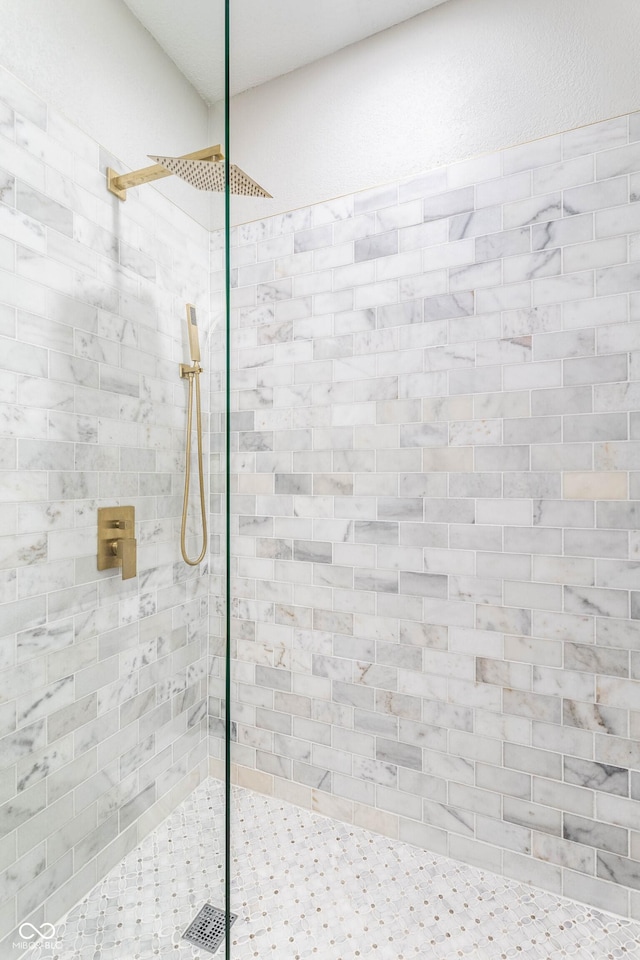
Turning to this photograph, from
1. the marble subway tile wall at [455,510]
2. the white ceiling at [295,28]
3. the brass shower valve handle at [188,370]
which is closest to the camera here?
the brass shower valve handle at [188,370]

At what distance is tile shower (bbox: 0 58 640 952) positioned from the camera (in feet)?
2.69

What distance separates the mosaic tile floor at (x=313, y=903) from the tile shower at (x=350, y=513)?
46 mm

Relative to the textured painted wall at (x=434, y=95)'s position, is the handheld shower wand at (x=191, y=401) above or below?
below

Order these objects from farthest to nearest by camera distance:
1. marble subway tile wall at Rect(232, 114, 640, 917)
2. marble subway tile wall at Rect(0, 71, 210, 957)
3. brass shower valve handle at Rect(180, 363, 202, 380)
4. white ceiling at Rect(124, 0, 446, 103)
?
white ceiling at Rect(124, 0, 446, 103), marble subway tile wall at Rect(232, 114, 640, 917), brass shower valve handle at Rect(180, 363, 202, 380), marble subway tile wall at Rect(0, 71, 210, 957)

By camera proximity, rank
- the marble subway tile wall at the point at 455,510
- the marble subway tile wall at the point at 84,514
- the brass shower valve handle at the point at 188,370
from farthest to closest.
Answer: the marble subway tile wall at the point at 455,510
the brass shower valve handle at the point at 188,370
the marble subway tile wall at the point at 84,514

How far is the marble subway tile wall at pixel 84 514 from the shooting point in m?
0.80

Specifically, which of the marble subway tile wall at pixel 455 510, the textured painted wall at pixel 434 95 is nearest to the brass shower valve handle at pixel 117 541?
the marble subway tile wall at pixel 455 510

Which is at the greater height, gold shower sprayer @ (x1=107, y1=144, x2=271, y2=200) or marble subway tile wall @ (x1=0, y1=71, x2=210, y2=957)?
gold shower sprayer @ (x1=107, y1=144, x2=271, y2=200)

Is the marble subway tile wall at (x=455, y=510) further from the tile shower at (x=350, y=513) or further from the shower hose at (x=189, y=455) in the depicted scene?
the shower hose at (x=189, y=455)

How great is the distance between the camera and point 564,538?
1.44m

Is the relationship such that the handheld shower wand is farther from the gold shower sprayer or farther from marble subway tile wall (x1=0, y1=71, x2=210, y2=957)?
the gold shower sprayer

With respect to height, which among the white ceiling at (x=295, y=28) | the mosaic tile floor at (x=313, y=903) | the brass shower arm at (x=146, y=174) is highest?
the white ceiling at (x=295, y=28)

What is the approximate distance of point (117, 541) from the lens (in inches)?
34.2

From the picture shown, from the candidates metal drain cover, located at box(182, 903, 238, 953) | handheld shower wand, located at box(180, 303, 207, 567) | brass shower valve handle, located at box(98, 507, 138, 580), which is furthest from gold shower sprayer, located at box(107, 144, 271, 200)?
metal drain cover, located at box(182, 903, 238, 953)
